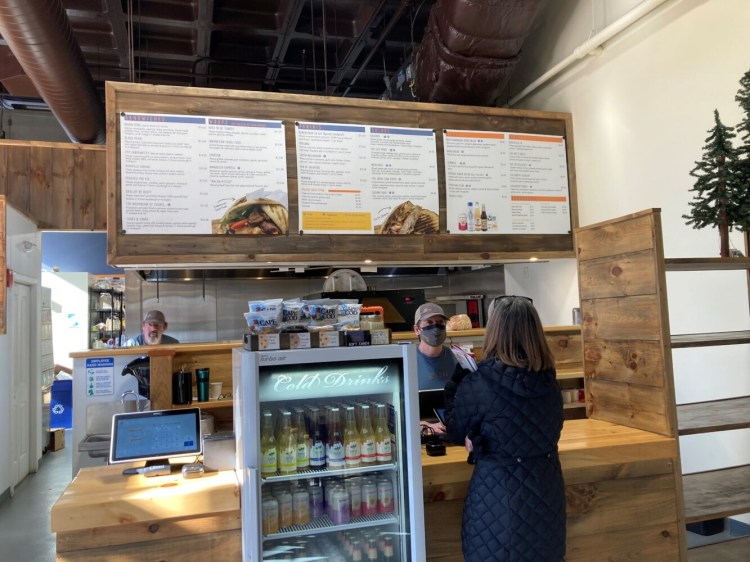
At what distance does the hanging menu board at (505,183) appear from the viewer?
4633mm

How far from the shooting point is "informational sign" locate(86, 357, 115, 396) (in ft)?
13.5

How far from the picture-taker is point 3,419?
16.8 feet

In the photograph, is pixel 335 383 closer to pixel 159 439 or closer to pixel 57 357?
pixel 159 439

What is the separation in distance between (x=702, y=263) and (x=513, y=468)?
4.78ft

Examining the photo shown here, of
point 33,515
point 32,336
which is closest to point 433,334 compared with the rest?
point 33,515

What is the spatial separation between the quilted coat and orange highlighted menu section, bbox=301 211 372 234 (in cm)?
249

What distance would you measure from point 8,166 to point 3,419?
2670 mm

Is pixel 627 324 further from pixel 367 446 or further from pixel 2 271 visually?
pixel 2 271

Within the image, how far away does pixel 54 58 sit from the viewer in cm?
425

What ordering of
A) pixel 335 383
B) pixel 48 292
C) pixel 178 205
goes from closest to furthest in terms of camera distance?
pixel 335 383
pixel 178 205
pixel 48 292

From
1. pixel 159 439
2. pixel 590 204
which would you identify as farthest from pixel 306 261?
pixel 590 204

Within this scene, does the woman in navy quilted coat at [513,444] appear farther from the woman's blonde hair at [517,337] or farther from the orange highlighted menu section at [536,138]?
the orange highlighted menu section at [536,138]

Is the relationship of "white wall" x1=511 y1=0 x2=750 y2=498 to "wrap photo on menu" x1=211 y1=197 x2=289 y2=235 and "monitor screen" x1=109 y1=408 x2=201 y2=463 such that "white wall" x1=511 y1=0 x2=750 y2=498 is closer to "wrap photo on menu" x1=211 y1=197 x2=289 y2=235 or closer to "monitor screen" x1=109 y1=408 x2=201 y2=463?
"wrap photo on menu" x1=211 y1=197 x2=289 y2=235

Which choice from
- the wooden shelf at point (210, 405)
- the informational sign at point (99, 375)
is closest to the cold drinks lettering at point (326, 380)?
the wooden shelf at point (210, 405)
